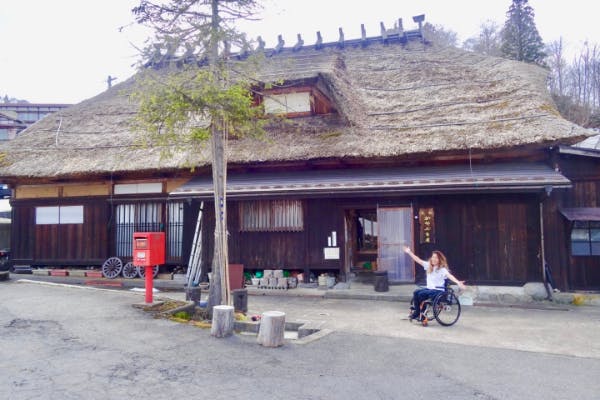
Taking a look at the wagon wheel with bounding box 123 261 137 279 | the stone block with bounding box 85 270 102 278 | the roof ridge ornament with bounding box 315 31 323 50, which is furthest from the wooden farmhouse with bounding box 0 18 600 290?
the roof ridge ornament with bounding box 315 31 323 50

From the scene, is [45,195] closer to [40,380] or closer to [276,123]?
[276,123]

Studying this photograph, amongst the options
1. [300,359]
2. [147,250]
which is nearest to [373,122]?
[147,250]

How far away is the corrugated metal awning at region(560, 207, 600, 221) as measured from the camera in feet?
31.6

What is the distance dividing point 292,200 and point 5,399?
835 centimetres

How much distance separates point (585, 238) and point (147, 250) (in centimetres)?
991

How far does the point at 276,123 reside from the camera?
1319 cm

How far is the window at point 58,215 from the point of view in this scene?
46.3 ft

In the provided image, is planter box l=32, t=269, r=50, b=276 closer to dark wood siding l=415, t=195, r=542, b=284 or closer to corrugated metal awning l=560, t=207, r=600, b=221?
dark wood siding l=415, t=195, r=542, b=284

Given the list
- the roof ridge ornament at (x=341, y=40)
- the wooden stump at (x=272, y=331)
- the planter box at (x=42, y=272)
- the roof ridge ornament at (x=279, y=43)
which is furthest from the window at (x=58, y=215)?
the roof ridge ornament at (x=341, y=40)

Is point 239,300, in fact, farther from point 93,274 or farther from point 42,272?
point 42,272

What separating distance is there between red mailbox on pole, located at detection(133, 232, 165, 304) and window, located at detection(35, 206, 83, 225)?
6496 millimetres

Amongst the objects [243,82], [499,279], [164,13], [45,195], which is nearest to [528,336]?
[499,279]

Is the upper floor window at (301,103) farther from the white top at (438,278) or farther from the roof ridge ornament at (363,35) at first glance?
the white top at (438,278)

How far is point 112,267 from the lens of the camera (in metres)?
13.5
